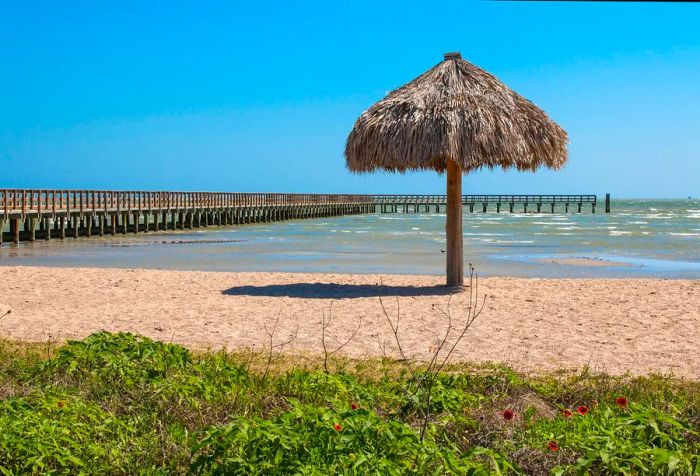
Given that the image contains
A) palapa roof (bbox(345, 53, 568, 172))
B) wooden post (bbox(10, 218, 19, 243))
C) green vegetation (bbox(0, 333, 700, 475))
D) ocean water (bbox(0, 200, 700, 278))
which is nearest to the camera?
green vegetation (bbox(0, 333, 700, 475))

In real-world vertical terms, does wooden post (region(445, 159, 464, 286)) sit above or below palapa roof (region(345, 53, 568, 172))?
below

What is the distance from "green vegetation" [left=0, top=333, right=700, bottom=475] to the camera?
3.61 m

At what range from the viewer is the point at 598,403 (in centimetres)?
520

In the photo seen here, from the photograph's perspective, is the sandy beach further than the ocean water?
No

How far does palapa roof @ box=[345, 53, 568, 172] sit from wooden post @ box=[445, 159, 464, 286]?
0.30 m

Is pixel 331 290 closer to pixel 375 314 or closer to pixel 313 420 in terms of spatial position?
pixel 375 314

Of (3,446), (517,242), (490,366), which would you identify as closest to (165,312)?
(490,366)

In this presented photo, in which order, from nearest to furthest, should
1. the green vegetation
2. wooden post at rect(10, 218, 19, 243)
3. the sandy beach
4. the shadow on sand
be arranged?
the green vegetation → the sandy beach → the shadow on sand → wooden post at rect(10, 218, 19, 243)

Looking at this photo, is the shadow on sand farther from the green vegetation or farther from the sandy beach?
the green vegetation

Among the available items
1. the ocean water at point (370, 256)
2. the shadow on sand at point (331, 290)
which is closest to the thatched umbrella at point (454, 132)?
the shadow on sand at point (331, 290)

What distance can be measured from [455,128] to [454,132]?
70 mm

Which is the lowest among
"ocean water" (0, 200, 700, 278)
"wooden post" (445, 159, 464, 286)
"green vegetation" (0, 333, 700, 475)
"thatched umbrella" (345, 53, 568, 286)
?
"ocean water" (0, 200, 700, 278)

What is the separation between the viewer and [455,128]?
38.6 ft

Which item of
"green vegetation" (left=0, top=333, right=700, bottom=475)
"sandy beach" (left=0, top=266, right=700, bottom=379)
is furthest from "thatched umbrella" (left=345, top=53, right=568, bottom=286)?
"green vegetation" (left=0, top=333, right=700, bottom=475)
